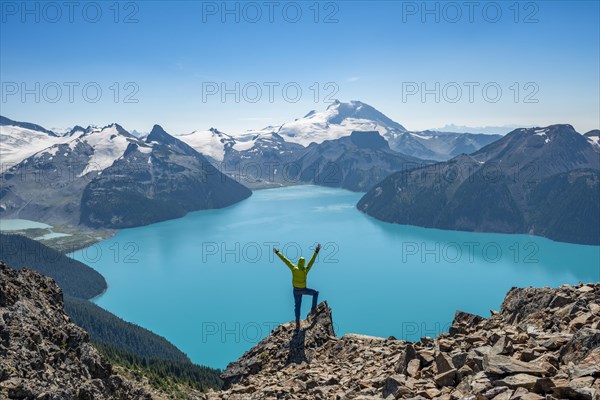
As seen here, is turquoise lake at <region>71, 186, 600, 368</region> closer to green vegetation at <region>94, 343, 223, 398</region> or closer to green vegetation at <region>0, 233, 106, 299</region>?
green vegetation at <region>0, 233, 106, 299</region>

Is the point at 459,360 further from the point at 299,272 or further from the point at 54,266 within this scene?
the point at 54,266

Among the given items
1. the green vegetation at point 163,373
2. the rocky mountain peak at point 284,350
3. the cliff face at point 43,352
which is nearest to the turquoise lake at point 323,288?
the green vegetation at point 163,373

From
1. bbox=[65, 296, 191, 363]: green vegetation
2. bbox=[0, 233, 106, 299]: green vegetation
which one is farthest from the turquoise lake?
bbox=[65, 296, 191, 363]: green vegetation

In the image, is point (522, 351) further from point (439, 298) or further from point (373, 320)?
point (439, 298)

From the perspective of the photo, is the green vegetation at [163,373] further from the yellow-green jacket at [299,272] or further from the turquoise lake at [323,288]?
the turquoise lake at [323,288]

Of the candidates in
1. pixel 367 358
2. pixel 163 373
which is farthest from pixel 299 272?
pixel 163 373

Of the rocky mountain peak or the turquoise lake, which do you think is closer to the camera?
the rocky mountain peak

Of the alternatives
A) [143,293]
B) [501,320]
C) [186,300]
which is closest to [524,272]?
[186,300]
